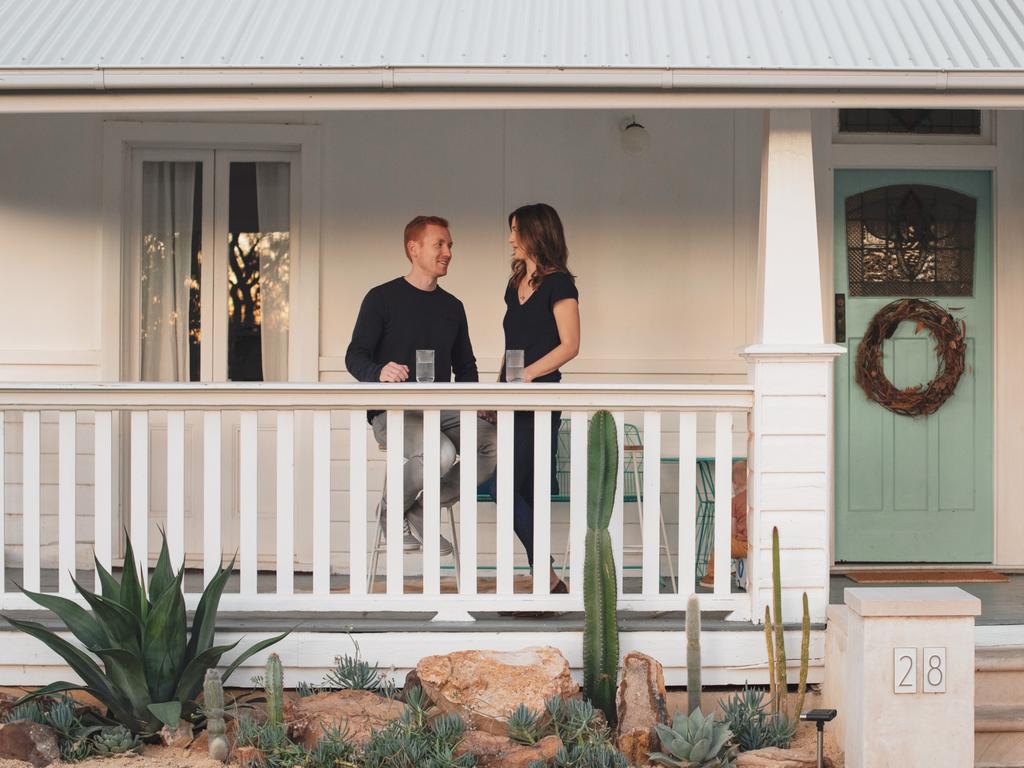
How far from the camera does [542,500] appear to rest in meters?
5.27

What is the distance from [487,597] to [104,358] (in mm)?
2899

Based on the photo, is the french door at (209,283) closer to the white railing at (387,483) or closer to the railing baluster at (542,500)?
the white railing at (387,483)

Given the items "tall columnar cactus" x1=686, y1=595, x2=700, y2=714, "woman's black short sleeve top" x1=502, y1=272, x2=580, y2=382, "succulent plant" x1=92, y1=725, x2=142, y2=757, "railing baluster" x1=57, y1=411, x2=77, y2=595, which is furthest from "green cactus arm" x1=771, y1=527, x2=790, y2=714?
"railing baluster" x1=57, y1=411, x2=77, y2=595

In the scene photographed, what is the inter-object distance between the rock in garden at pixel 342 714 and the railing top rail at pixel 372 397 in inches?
46.5

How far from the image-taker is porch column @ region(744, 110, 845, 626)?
5.20 m

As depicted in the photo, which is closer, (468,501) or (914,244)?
(468,501)

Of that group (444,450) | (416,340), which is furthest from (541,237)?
(444,450)

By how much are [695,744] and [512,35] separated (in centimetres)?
298

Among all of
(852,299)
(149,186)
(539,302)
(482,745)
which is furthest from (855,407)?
(149,186)

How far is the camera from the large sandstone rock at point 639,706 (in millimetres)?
4637

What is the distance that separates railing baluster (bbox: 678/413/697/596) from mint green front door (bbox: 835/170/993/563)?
1961 millimetres

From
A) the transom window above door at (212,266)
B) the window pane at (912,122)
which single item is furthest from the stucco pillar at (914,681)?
the transom window above door at (212,266)

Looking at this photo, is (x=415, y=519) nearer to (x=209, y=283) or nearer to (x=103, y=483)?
(x=103, y=483)

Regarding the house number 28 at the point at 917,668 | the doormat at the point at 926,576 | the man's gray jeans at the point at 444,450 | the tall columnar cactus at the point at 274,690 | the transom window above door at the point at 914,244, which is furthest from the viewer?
the transom window above door at the point at 914,244
